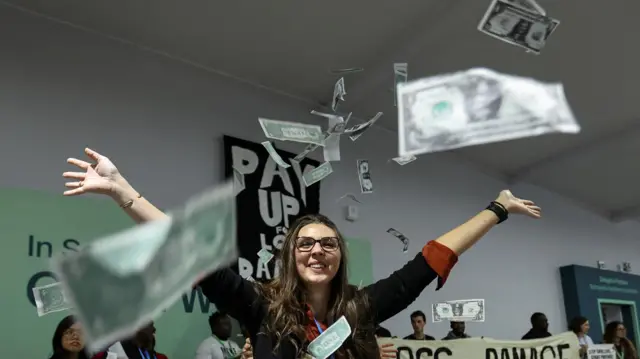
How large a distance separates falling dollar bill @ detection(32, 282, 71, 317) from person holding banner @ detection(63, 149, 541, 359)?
4.04 feet

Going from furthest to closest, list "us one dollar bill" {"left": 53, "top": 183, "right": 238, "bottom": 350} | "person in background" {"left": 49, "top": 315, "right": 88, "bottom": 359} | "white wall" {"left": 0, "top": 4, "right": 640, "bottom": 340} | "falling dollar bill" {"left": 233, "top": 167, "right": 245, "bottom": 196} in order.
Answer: "falling dollar bill" {"left": 233, "top": 167, "right": 245, "bottom": 196}
"white wall" {"left": 0, "top": 4, "right": 640, "bottom": 340}
"person in background" {"left": 49, "top": 315, "right": 88, "bottom": 359}
"us one dollar bill" {"left": 53, "top": 183, "right": 238, "bottom": 350}

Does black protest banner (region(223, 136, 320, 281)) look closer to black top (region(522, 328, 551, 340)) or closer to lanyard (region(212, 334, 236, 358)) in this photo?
lanyard (region(212, 334, 236, 358))

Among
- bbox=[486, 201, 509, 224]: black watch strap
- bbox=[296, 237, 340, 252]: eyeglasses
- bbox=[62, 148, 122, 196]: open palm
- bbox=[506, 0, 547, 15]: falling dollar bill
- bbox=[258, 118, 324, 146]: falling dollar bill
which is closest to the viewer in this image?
bbox=[62, 148, 122, 196]: open palm

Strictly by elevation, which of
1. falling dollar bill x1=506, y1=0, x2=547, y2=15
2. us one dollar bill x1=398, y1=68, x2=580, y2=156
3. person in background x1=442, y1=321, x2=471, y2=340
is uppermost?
falling dollar bill x1=506, y1=0, x2=547, y2=15

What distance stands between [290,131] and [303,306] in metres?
1.12

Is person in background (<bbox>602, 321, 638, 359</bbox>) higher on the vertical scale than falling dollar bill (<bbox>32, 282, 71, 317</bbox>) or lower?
lower

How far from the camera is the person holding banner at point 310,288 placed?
1136 millimetres

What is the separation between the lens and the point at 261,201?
4.57 m

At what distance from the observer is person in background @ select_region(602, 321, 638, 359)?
4914 mm

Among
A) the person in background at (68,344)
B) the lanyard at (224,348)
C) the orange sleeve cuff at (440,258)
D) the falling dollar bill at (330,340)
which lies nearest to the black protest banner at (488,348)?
the lanyard at (224,348)

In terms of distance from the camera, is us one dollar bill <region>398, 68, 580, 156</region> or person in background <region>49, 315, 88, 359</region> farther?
person in background <region>49, 315, 88, 359</region>

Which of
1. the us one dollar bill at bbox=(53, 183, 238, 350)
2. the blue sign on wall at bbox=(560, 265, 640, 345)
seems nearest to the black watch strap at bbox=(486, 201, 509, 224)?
the us one dollar bill at bbox=(53, 183, 238, 350)

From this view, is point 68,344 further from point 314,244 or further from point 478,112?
point 478,112

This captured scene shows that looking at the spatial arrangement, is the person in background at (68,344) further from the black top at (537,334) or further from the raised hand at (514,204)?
the black top at (537,334)
